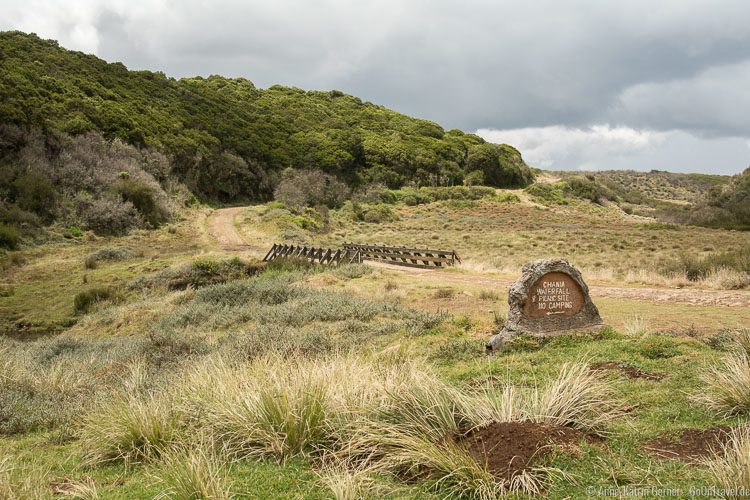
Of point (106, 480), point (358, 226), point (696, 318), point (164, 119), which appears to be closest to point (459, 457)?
point (106, 480)

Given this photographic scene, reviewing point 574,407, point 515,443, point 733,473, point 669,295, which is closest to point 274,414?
point 515,443

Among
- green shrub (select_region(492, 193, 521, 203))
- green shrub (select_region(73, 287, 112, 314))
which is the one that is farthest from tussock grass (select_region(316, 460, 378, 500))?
green shrub (select_region(492, 193, 521, 203))

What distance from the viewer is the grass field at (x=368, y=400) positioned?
10.5 feet

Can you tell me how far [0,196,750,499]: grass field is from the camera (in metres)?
3.20

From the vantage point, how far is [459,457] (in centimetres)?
316

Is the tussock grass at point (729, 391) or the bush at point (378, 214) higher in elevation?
the bush at point (378, 214)

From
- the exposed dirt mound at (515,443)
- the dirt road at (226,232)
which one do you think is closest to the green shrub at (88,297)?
the dirt road at (226,232)

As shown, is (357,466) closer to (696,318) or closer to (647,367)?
(647,367)

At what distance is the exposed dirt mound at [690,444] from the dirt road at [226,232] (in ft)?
85.3

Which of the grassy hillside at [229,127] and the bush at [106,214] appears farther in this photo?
the grassy hillside at [229,127]

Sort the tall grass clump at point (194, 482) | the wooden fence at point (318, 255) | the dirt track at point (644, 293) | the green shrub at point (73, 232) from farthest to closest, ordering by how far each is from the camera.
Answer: the green shrub at point (73, 232), the wooden fence at point (318, 255), the dirt track at point (644, 293), the tall grass clump at point (194, 482)

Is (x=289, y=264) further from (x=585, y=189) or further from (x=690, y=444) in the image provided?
(x=585, y=189)

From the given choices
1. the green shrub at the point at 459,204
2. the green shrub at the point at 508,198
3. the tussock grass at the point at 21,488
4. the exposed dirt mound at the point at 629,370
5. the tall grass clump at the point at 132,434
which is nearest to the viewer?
the tussock grass at the point at 21,488

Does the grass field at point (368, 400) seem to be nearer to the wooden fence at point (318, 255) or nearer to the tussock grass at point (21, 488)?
the tussock grass at point (21, 488)
